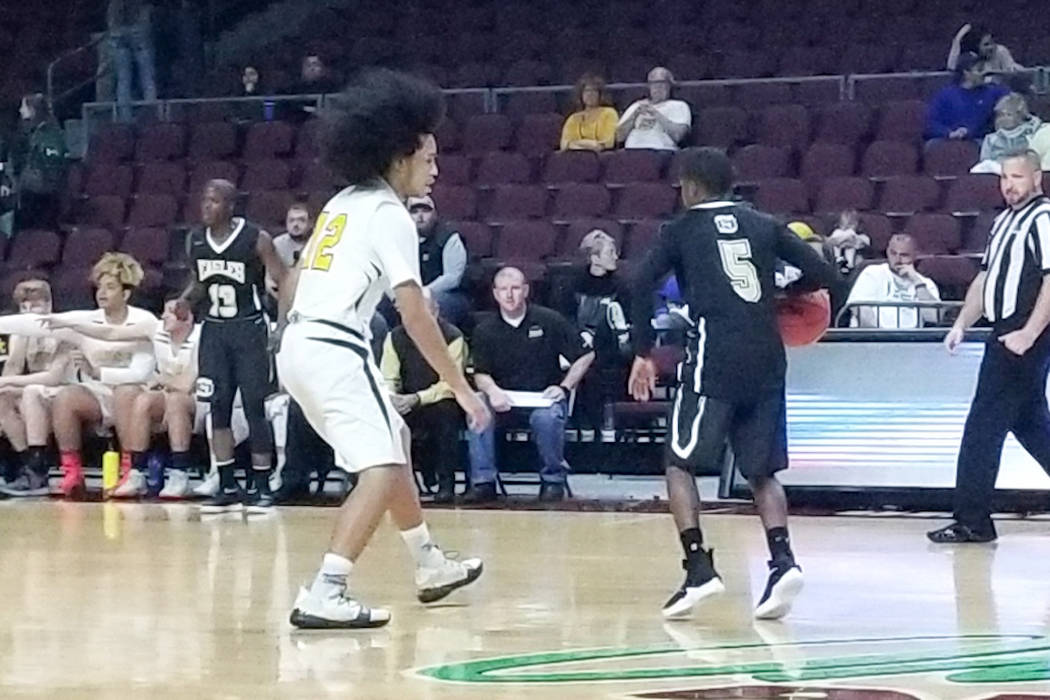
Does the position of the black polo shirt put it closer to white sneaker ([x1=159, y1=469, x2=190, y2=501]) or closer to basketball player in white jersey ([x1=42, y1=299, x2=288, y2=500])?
basketball player in white jersey ([x1=42, y1=299, x2=288, y2=500])

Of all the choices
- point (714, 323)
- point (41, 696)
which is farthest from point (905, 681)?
point (41, 696)

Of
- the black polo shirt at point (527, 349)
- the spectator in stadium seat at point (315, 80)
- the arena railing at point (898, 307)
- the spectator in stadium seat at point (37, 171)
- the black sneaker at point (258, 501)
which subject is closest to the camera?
the arena railing at point (898, 307)

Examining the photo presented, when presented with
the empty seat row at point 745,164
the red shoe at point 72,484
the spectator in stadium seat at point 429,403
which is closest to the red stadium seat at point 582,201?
the empty seat row at point 745,164

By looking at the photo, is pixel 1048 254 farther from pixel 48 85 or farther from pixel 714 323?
pixel 48 85

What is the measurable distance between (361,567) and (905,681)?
3.09 meters

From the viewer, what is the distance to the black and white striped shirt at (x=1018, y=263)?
783 cm

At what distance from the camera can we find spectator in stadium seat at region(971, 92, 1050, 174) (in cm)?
1220

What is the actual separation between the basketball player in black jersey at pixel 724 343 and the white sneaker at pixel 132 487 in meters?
5.54

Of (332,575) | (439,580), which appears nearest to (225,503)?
(439,580)

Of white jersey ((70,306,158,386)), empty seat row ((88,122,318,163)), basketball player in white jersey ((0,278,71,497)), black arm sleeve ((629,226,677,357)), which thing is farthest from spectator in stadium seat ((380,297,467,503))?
empty seat row ((88,122,318,163))

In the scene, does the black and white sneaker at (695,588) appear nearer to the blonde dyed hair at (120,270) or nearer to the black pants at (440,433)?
the black pants at (440,433)

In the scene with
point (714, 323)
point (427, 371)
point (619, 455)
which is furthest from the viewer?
point (619, 455)

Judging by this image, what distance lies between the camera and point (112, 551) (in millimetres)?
7855

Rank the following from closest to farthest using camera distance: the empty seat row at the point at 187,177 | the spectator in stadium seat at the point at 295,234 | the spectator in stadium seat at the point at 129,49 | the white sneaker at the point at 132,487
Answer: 1. the white sneaker at the point at 132,487
2. the spectator in stadium seat at the point at 295,234
3. the empty seat row at the point at 187,177
4. the spectator in stadium seat at the point at 129,49
